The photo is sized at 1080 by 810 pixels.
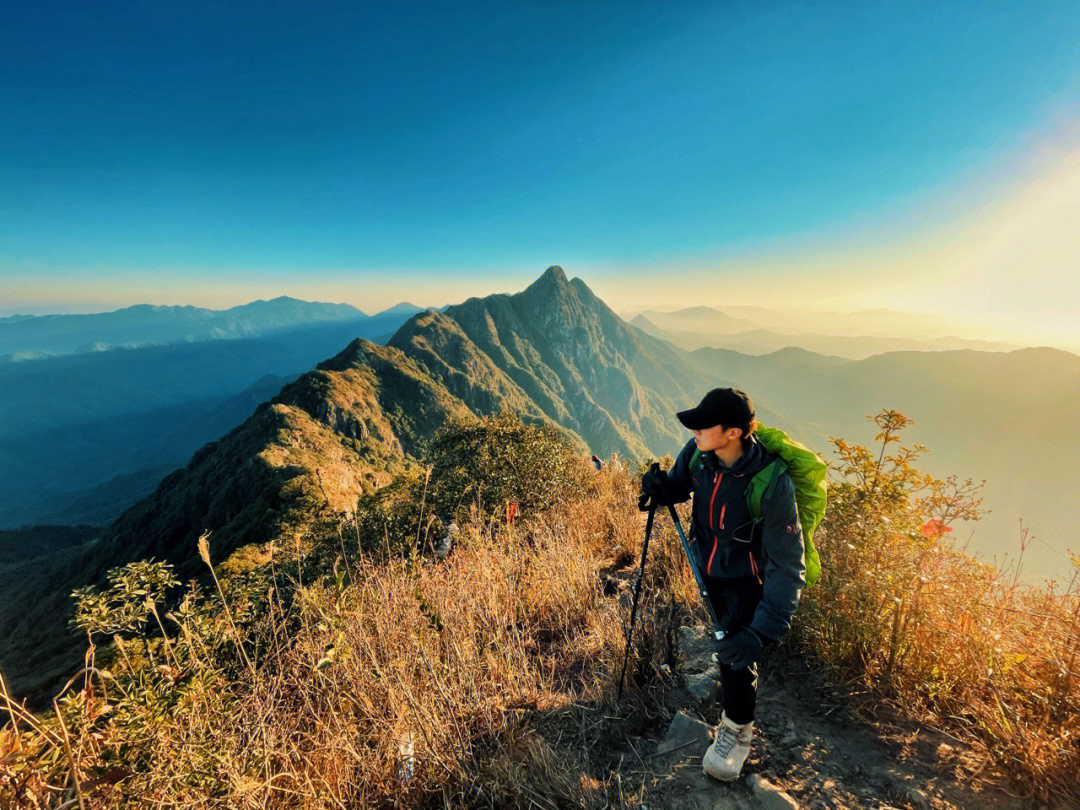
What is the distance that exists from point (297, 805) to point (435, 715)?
0.80 meters

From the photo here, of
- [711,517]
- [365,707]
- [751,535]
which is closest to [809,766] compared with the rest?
[751,535]

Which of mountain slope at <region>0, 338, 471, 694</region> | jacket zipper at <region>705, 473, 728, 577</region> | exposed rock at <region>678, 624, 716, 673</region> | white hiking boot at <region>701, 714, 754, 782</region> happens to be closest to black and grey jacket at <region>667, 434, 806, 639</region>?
jacket zipper at <region>705, 473, 728, 577</region>

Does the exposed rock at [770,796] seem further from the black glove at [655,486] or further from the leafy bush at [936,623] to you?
the black glove at [655,486]

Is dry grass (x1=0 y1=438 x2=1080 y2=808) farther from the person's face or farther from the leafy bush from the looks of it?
the person's face

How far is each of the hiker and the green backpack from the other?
37 mm

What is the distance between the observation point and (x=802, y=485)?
8.89 ft

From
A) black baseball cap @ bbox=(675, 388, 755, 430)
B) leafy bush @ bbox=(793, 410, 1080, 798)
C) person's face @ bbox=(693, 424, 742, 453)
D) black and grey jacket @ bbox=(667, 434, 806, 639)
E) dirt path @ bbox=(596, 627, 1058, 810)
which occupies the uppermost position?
black baseball cap @ bbox=(675, 388, 755, 430)

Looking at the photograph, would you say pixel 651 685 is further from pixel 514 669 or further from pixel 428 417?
pixel 428 417

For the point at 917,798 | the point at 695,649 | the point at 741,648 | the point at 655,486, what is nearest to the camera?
the point at 917,798

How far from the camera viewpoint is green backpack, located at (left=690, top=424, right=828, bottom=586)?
2.66m

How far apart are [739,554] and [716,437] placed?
77 cm

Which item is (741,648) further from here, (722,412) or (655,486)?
(722,412)

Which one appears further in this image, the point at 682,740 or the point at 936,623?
the point at 936,623

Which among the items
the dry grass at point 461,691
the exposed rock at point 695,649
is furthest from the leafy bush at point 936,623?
the exposed rock at point 695,649
